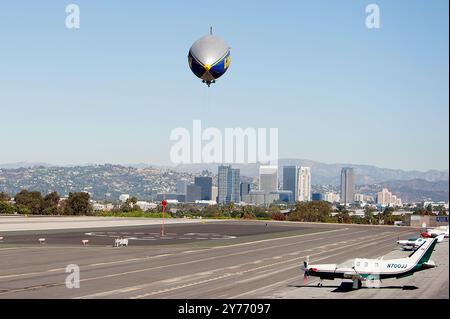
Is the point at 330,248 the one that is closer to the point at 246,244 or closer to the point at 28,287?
the point at 246,244

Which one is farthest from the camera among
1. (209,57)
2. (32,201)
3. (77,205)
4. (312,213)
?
(312,213)

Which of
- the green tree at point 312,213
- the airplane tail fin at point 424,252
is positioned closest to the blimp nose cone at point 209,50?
the airplane tail fin at point 424,252

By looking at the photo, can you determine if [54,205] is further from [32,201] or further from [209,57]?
[209,57]

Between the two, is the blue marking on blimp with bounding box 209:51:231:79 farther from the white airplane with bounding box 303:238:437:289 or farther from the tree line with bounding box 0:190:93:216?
the tree line with bounding box 0:190:93:216

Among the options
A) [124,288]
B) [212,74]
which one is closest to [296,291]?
[124,288]

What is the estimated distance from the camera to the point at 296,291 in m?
37.9

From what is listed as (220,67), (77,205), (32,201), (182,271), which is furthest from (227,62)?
(32,201)

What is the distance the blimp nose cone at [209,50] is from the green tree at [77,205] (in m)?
138

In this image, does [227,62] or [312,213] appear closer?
[227,62]

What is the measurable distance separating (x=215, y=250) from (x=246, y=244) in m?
10.7

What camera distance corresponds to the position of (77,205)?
576 ft

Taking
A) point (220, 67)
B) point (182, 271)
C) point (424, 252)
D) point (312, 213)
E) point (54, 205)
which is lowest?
point (182, 271)

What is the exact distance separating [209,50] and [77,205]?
139961 millimetres

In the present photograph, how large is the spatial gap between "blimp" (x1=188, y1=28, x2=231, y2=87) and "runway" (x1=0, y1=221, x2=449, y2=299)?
13.9 m
